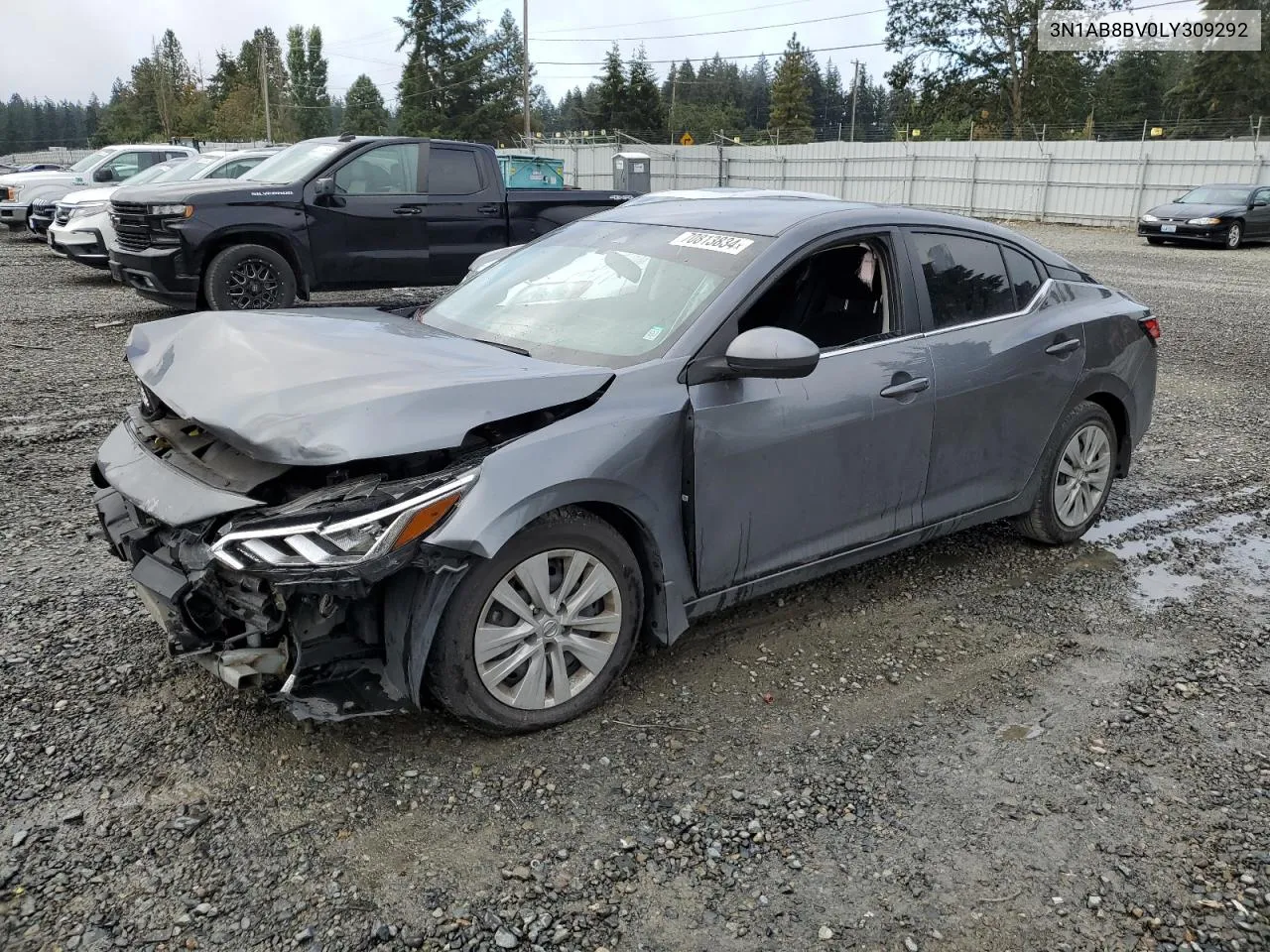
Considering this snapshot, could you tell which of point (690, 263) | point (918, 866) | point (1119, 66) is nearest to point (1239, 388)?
point (690, 263)

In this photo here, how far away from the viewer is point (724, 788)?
3.09 metres

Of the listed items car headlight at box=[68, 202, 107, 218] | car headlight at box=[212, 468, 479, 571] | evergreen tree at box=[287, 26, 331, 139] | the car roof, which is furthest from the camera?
evergreen tree at box=[287, 26, 331, 139]

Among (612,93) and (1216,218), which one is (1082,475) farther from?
(612,93)

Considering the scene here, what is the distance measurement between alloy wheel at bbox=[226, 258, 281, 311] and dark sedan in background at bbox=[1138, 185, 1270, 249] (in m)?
19.7

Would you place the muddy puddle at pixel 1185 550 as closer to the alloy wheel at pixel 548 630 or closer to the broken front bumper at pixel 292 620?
the alloy wheel at pixel 548 630

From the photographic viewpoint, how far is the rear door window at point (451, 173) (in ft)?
35.4

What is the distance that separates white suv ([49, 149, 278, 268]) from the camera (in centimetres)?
1319

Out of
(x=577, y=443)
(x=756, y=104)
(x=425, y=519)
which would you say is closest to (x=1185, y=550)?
(x=577, y=443)

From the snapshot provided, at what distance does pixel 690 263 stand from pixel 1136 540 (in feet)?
9.66

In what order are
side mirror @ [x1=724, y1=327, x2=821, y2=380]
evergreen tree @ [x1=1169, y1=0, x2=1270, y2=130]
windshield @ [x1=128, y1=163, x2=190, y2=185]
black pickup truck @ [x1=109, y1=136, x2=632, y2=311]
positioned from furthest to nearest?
evergreen tree @ [x1=1169, y1=0, x2=1270, y2=130]
windshield @ [x1=128, y1=163, x2=190, y2=185]
black pickup truck @ [x1=109, y1=136, x2=632, y2=311]
side mirror @ [x1=724, y1=327, x2=821, y2=380]

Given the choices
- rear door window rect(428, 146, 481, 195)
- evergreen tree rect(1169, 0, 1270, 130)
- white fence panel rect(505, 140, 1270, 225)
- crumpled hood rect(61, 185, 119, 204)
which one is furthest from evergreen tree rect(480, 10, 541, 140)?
rear door window rect(428, 146, 481, 195)

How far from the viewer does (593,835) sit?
2.87 metres

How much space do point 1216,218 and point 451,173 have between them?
58.9 feet

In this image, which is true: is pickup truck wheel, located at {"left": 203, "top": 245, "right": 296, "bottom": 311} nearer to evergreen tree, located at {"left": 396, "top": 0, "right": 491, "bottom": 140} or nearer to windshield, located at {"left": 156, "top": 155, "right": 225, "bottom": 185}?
windshield, located at {"left": 156, "top": 155, "right": 225, "bottom": 185}
